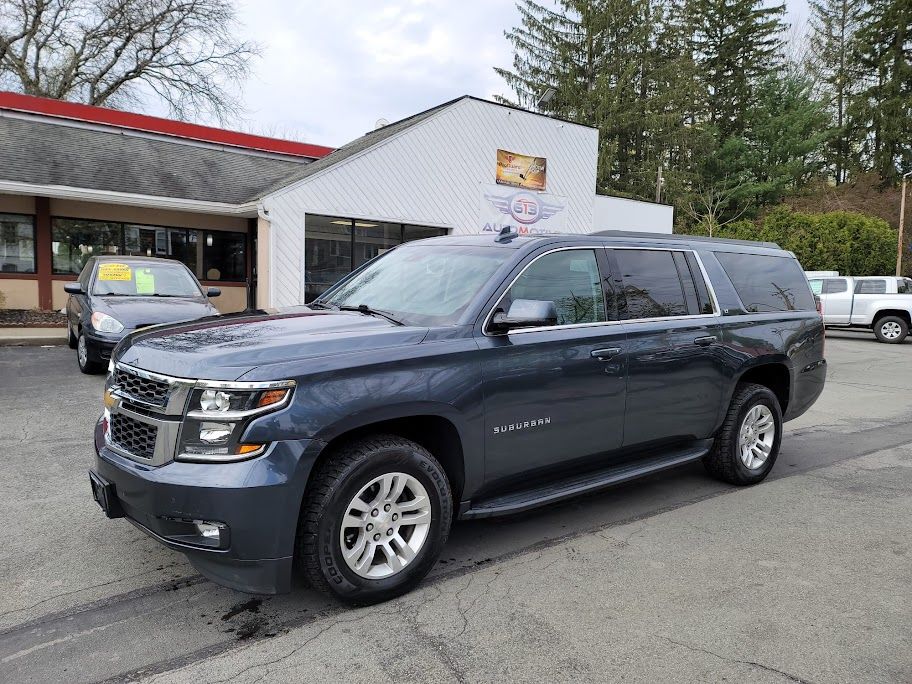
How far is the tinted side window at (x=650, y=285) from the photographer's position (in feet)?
14.6

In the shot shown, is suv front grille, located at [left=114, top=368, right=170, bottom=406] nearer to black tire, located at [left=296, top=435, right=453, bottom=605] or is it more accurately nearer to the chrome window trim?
black tire, located at [left=296, top=435, right=453, bottom=605]

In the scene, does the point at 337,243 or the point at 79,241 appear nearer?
the point at 337,243

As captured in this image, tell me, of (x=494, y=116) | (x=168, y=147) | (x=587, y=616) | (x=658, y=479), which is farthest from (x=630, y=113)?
(x=587, y=616)

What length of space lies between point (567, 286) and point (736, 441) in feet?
6.66

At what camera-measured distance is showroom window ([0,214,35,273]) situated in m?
15.9

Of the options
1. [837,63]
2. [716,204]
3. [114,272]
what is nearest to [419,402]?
[114,272]

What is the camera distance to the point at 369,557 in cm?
321

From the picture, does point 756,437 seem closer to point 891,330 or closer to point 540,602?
point 540,602

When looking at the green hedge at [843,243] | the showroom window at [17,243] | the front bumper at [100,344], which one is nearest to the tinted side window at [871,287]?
the green hedge at [843,243]

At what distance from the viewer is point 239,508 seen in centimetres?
281

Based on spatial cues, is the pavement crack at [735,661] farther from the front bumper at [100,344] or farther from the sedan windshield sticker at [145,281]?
the sedan windshield sticker at [145,281]

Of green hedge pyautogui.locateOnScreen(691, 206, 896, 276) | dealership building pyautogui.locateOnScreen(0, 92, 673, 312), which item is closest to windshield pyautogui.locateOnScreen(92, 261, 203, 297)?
dealership building pyautogui.locateOnScreen(0, 92, 673, 312)

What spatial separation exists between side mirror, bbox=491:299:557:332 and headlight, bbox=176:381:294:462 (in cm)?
122

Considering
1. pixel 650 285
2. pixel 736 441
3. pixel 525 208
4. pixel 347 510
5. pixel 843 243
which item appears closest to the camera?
pixel 347 510
